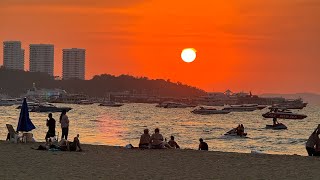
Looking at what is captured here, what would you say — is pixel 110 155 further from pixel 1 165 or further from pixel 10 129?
pixel 10 129

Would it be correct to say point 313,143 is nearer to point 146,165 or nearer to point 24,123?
point 146,165

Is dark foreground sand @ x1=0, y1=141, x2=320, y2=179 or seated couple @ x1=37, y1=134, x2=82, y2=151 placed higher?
seated couple @ x1=37, y1=134, x2=82, y2=151

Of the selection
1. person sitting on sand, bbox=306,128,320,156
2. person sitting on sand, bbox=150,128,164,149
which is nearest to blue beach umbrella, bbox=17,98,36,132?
person sitting on sand, bbox=150,128,164,149

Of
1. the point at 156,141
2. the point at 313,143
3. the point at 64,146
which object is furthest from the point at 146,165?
the point at 313,143

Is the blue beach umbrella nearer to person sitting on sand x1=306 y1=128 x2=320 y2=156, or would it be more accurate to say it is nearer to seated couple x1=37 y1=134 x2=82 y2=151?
seated couple x1=37 y1=134 x2=82 y2=151

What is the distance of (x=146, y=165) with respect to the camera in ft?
65.4

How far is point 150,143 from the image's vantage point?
26.2 metres

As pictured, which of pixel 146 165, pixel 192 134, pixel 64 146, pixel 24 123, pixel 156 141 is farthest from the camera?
pixel 192 134

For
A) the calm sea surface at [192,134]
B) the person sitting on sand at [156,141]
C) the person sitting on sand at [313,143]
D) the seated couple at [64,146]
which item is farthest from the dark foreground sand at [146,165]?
the calm sea surface at [192,134]

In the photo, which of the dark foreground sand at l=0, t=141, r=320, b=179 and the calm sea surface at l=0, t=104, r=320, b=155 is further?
the calm sea surface at l=0, t=104, r=320, b=155

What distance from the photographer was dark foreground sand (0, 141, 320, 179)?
17578mm

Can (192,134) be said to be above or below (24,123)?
below

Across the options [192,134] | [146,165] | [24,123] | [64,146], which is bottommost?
[192,134]

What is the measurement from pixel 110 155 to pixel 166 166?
359 cm
